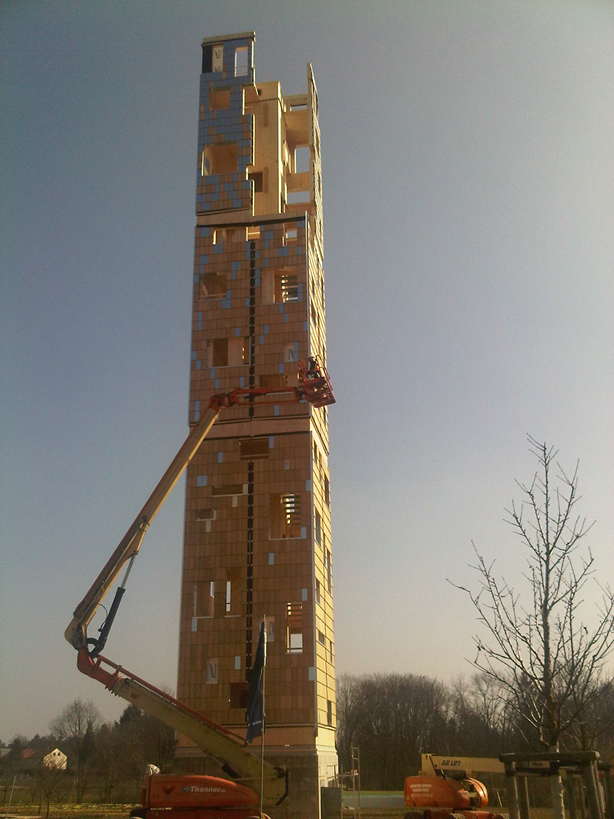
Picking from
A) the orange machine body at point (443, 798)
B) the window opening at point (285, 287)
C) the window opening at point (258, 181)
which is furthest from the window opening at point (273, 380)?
the orange machine body at point (443, 798)

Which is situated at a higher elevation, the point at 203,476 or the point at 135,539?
the point at 203,476

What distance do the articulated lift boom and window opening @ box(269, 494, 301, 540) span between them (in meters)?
9.21

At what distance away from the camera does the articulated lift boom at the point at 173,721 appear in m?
24.8

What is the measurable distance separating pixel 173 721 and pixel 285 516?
636 inches

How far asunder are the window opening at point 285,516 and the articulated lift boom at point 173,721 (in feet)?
30.2

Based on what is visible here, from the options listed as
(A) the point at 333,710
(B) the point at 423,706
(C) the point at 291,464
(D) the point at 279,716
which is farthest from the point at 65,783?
(B) the point at 423,706

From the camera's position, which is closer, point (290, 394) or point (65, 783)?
point (290, 394)

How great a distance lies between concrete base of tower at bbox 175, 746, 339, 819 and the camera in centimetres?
3316

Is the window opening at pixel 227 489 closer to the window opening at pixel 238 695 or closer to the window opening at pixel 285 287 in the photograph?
the window opening at pixel 238 695

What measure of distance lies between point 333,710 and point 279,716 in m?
7.49

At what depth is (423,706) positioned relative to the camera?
3802 inches

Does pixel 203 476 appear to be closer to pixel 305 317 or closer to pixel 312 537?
pixel 312 537

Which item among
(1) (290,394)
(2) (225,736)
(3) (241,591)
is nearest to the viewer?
(2) (225,736)

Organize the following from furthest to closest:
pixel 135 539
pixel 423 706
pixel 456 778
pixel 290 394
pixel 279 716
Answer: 1. pixel 423 706
2. pixel 290 394
3. pixel 279 716
4. pixel 135 539
5. pixel 456 778
